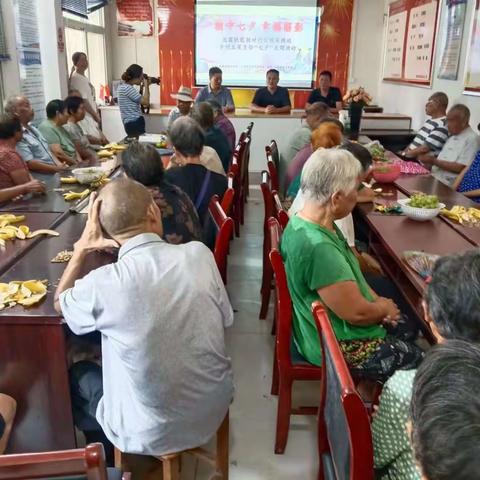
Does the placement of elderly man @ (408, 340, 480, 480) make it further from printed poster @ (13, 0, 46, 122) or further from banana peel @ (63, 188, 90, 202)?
printed poster @ (13, 0, 46, 122)

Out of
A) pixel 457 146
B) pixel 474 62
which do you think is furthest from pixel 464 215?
pixel 474 62

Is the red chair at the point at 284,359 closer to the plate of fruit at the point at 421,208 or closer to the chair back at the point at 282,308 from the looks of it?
the chair back at the point at 282,308

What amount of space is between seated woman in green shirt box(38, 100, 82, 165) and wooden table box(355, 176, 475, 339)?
7.68 ft

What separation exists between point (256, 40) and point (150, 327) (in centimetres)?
727

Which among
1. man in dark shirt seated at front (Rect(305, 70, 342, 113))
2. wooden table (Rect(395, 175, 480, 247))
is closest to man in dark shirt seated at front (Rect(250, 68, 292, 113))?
man in dark shirt seated at front (Rect(305, 70, 342, 113))

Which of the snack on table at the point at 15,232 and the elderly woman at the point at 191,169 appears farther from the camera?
the elderly woman at the point at 191,169

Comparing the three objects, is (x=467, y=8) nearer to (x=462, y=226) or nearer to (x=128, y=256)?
(x=462, y=226)

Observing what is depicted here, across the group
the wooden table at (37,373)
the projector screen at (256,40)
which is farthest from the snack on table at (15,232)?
the projector screen at (256,40)

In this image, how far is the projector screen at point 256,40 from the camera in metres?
7.54

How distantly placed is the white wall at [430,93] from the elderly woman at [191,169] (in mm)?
2750

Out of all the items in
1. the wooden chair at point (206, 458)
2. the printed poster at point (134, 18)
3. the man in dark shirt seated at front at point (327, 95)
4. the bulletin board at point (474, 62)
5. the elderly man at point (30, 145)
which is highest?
the printed poster at point (134, 18)

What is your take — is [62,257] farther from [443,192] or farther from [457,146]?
[457,146]

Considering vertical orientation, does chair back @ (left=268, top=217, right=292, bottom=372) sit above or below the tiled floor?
above

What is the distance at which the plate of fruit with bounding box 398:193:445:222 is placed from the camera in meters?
2.35
